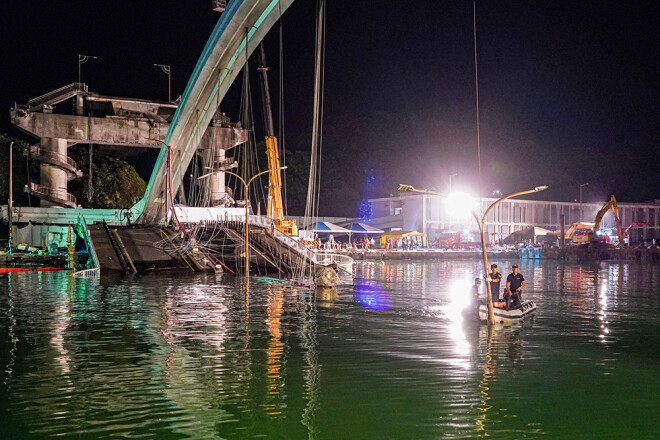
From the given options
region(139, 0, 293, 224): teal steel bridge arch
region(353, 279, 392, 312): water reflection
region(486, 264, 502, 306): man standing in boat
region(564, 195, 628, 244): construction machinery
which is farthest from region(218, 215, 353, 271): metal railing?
region(564, 195, 628, 244): construction machinery

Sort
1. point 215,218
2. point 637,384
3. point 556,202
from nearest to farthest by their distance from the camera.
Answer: point 637,384 < point 215,218 < point 556,202

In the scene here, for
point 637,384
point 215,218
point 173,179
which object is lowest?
point 637,384

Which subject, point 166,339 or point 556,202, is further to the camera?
point 556,202

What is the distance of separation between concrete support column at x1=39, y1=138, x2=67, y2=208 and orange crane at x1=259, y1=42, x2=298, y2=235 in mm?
19424

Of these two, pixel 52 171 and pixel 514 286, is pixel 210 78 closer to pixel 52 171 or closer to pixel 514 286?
pixel 52 171

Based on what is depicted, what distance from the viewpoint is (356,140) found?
103 meters

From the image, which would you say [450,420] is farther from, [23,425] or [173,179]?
[173,179]

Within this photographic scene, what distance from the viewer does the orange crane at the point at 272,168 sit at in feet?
171

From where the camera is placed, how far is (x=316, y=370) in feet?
41.3

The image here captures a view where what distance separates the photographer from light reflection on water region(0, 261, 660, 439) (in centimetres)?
927

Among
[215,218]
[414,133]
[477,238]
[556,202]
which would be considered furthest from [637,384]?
[414,133]

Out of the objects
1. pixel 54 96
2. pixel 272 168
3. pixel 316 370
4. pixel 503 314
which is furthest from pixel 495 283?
pixel 54 96

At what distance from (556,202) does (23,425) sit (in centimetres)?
8720

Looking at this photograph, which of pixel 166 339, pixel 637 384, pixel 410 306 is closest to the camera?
pixel 637 384
